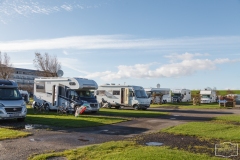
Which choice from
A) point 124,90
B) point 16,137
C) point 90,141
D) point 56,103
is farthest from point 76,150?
point 124,90

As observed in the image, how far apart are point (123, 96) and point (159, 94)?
15.1 meters

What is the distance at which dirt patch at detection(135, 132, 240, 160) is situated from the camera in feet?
27.5

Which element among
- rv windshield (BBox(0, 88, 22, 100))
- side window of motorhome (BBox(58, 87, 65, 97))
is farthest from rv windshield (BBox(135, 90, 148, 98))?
rv windshield (BBox(0, 88, 22, 100))

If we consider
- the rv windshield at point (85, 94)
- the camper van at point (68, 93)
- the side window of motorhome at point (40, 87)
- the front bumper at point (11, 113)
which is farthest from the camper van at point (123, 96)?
the front bumper at point (11, 113)

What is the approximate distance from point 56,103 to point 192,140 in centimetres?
1427

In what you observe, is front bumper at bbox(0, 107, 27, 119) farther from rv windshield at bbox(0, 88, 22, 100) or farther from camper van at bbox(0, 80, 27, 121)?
rv windshield at bbox(0, 88, 22, 100)

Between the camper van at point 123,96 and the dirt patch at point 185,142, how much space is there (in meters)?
16.0

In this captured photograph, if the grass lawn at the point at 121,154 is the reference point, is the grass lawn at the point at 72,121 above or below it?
below

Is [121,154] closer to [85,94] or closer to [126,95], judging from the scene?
[85,94]

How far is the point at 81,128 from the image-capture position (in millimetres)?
13336

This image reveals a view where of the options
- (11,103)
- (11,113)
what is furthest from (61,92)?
(11,113)

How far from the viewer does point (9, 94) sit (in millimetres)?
15641

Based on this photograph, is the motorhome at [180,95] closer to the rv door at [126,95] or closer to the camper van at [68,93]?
the rv door at [126,95]

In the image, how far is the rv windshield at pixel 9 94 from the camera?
15.2 m
